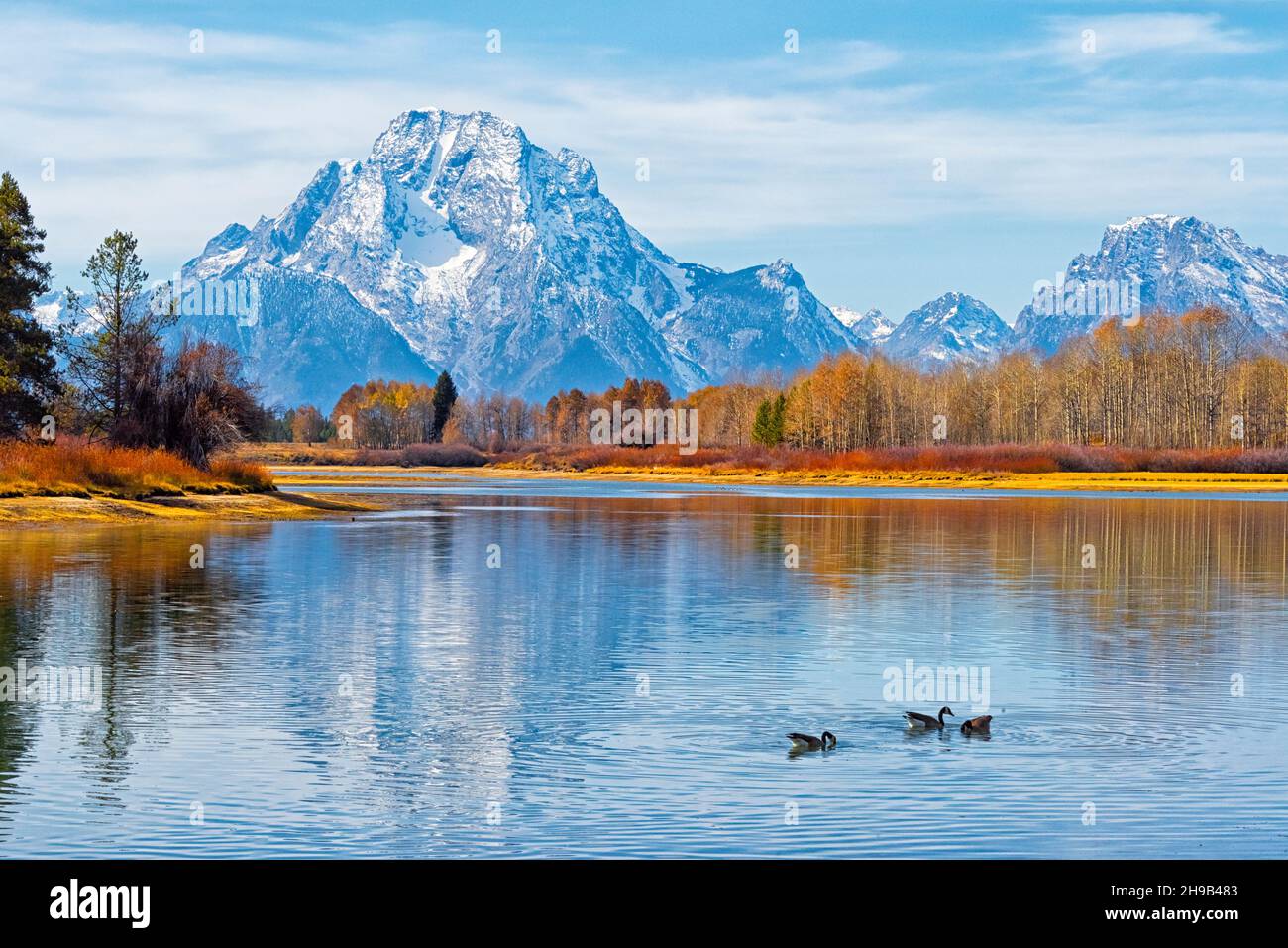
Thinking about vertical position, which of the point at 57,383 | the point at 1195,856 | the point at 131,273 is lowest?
the point at 1195,856

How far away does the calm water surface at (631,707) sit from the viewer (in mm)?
15719

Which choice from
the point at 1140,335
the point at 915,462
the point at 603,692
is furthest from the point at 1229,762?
the point at 1140,335

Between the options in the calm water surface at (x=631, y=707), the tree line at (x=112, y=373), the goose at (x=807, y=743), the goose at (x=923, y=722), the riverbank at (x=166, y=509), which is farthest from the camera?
the tree line at (x=112, y=373)

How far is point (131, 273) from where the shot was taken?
268ft

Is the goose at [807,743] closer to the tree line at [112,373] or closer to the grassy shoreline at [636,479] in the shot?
the grassy shoreline at [636,479]

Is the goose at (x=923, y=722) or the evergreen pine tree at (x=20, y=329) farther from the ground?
the evergreen pine tree at (x=20, y=329)

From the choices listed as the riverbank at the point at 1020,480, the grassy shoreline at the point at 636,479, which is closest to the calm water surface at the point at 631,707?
the grassy shoreline at the point at 636,479

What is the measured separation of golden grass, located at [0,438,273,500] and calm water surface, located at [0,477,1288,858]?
50.9 feet

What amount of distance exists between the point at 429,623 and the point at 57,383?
53.3 metres

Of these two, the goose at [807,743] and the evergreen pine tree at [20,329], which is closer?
the goose at [807,743]

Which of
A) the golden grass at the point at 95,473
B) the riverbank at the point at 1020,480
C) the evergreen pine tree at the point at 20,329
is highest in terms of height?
the evergreen pine tree at the point at 20,329

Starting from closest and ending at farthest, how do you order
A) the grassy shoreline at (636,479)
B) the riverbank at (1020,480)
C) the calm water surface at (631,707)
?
the calm water surface at (631,707) → the grassy shoreline at (636,479) → the riverbank at (1020,480)

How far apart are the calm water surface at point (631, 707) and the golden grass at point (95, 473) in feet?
50.9
